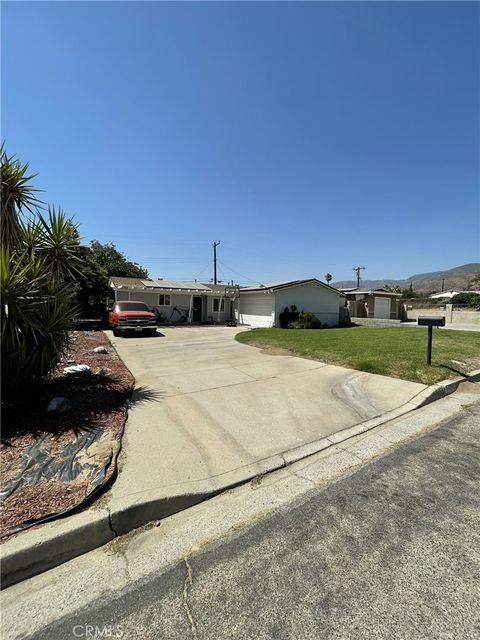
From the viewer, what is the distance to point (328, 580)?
1.93 metres

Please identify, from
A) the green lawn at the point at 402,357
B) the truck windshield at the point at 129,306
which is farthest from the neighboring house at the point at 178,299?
the green lawn at the point at 402,357

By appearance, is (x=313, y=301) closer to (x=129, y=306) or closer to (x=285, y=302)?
(x=285, y=302)

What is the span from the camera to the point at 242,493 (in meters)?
2.91

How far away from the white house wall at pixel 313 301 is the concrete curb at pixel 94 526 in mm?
17407

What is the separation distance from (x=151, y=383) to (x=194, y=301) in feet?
59.2

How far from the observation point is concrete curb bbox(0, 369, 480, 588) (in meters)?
2.05

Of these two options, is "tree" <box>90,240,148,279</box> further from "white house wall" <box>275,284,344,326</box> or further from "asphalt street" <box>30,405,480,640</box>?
"asphalt street" <box>30,405,480,640</box>

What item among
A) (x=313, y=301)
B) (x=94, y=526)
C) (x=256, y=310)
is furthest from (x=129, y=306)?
(x=94, y=526)

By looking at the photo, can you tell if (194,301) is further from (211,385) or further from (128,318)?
(211,385)

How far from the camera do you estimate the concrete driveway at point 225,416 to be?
3.00 m

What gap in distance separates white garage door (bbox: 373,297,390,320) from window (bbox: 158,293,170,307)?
1734cm

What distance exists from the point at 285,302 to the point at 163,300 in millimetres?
8900

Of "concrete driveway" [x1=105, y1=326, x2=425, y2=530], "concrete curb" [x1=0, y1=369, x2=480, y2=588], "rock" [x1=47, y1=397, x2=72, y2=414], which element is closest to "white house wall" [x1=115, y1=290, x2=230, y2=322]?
"concrete driveway" [x1=105, y1=326, x2=425, y2=530]

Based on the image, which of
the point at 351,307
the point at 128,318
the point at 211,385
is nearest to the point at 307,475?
the point at 211,385
